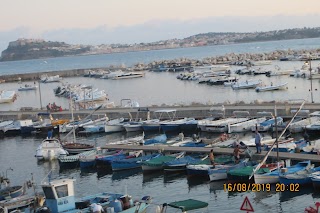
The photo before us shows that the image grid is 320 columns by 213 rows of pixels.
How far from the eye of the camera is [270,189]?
2583 centimetres

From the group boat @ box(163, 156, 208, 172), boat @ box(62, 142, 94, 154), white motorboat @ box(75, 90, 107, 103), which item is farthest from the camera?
white motorboat @ box(75, 90, 107, 103)

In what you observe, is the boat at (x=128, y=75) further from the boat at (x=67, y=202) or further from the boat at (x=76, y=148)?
the boat at (x=67, y=202)

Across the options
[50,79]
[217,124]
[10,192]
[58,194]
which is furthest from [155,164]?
[50,79]

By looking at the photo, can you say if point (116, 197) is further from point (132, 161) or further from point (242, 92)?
point (242, 92)

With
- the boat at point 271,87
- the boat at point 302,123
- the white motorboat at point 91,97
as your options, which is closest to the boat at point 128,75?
the white motorboat at point 91,97

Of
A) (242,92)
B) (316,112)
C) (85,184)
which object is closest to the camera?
(85,184)

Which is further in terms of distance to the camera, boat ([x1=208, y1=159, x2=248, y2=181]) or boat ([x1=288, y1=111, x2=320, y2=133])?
boat ([x1=288, y1=111, x2=320, y2=133])

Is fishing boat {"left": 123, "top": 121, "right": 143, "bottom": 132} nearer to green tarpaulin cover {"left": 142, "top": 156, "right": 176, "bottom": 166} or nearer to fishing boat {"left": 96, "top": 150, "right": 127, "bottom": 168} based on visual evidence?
fishing boat {"left": 96, "top": 150, "right": 127, "bottom": 168}

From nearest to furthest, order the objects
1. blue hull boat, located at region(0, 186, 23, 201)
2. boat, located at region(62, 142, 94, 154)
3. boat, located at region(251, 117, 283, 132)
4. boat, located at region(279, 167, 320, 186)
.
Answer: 1. boat, located at region(279, 167, 320, 186)
2. blue hull boat, located at region(0, 186, 23, 201)
3. boat, located at region(62, 142, 94, 154)
4. boat, located at region(251, 117, 283, 132)

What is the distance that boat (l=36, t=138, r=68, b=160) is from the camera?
1438 inches

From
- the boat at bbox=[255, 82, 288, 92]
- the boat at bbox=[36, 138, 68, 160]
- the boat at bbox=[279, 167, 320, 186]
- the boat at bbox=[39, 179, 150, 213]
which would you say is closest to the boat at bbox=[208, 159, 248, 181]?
the boat at bbox=[279, 167, 320, 186]

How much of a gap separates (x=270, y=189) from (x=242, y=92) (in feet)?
151

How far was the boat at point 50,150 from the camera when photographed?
120ft

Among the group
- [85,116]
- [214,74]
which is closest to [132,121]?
[85,116]
